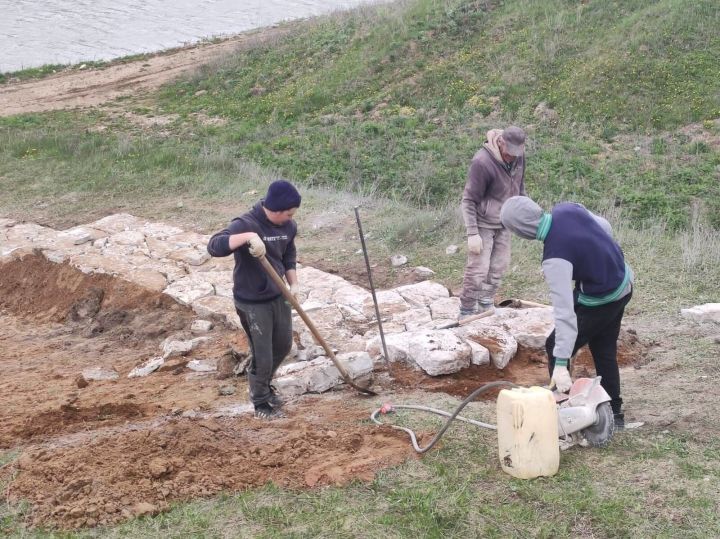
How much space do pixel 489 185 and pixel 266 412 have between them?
8.27 feet

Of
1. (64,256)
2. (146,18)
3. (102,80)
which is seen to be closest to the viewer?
(64,256)

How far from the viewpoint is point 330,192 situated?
11500 mm

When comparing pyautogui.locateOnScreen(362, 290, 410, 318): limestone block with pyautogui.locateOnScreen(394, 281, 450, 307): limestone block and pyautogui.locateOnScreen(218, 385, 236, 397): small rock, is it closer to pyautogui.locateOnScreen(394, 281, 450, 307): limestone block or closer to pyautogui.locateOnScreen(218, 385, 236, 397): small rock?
pyautogui.locateOnScreen(394, 281, 450, 307): limestone block

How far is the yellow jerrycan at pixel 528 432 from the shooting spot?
3961mm

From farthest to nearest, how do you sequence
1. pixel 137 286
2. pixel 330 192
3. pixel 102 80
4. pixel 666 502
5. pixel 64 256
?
pixel 102 80, pixel 330 192, pixel 64 256, pixel 137 286, pixel 666 502

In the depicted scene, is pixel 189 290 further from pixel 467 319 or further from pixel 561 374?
pixel 561 374

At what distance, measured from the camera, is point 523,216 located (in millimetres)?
4156

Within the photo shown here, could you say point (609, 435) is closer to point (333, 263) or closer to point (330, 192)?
point (333, 263)

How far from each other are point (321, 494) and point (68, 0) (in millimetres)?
37909

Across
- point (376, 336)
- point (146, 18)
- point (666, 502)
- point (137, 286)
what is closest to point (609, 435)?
point (666, 502)

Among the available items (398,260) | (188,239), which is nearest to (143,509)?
(398,260)

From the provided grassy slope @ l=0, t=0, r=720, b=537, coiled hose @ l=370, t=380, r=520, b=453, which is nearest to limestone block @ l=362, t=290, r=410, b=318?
grassy slope @ l=0, t=0, r=720, b=537

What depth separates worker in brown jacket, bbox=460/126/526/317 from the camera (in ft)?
20.2

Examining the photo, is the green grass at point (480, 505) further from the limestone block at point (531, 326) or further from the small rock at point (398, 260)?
the small rock at point (398, 260)
